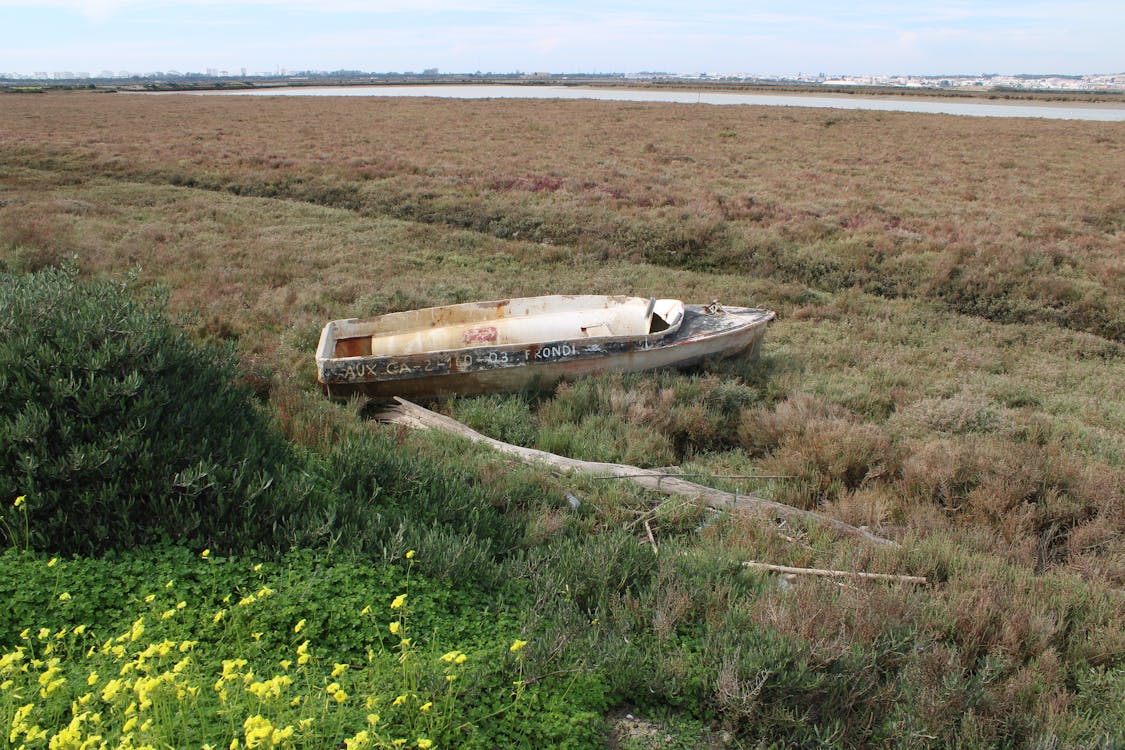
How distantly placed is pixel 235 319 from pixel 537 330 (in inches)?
180

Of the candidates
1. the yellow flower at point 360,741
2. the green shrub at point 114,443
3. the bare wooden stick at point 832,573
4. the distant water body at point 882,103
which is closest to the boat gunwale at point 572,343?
the green shrub at point 114,443

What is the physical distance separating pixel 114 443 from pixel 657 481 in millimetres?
3998

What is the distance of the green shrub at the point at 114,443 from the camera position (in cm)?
430

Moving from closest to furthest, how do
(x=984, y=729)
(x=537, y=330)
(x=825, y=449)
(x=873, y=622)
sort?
(x=984, y=729), (x=873, y=622), (x=825, y=449), (x=537, y=330)

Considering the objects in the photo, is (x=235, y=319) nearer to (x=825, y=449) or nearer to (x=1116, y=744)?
(x=825, y=449)

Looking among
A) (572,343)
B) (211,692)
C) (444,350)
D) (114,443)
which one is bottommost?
(211,692)

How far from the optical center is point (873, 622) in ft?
12.9

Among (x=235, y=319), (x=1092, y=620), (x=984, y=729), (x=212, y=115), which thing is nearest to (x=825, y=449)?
(x=1092, y=620)

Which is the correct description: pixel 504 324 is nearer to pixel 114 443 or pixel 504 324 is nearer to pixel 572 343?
pixel 572 343

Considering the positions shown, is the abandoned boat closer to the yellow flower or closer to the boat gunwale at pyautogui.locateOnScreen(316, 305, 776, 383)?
the boat gunwale at pyautogui.locateOnScreen(316, 305, 776, 383)

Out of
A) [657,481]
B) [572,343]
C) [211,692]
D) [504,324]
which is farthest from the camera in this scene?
[504,324]

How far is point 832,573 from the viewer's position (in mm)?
4688

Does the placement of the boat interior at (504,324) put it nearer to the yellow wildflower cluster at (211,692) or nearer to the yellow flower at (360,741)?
the yellow wildflower cluster at (211,692)

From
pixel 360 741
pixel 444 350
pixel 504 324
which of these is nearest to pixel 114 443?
pixel 360 741
